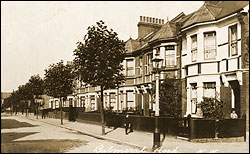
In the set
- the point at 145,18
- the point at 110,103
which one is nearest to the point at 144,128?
the point at 110,103

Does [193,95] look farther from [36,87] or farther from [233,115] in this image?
[36,87]

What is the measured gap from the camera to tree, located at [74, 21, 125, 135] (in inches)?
733

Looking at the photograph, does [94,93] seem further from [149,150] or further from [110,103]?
[149,150]

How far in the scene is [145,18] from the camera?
33594 mm

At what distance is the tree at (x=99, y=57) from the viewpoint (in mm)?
18625

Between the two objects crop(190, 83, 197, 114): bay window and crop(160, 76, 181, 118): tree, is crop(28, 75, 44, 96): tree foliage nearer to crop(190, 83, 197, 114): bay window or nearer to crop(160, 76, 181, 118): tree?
crop(160, 76, 181, 118): tree

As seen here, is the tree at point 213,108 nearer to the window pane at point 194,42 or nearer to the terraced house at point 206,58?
the terraced house at point 206,58

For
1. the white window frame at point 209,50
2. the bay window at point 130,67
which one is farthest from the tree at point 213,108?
the bay window at point 130,67

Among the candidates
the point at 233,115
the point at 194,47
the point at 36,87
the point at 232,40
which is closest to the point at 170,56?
the point at 194,47

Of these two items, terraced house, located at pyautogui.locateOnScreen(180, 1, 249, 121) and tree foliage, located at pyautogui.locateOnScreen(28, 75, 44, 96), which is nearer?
terraced house, located at pyautogui.locateOnScreen(180, 1, 249, 121)

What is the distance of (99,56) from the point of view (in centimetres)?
1864

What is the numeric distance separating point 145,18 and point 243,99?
19759 millimetres

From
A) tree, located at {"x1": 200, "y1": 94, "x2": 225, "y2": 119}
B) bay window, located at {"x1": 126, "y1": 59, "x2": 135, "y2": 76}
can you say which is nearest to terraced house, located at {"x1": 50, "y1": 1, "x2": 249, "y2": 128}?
tree, located at {"x1": 200, "y1": 94, "x2": 225, "y2": 119}

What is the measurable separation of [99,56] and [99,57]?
12cm
